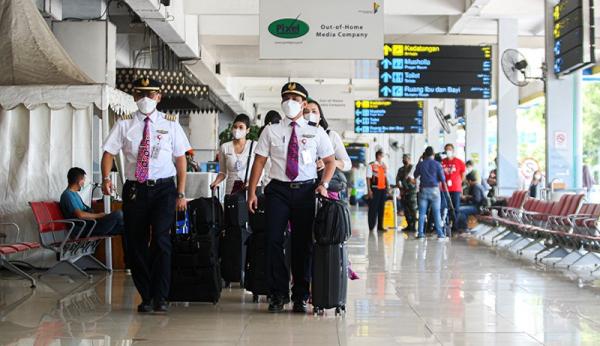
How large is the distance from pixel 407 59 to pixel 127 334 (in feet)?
45.0

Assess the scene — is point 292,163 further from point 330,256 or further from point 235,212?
point 235,212

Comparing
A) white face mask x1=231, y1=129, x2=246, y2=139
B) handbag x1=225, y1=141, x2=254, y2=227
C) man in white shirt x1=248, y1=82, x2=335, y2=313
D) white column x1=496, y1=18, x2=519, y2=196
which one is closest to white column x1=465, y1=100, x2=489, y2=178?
white column x1=496, y1=18, x2=519, y2=196

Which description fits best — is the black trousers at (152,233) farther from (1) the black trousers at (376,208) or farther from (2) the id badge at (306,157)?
(1) the black trousers at (376,208)

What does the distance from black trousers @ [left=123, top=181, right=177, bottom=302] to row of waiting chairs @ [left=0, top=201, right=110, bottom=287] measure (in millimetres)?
2322

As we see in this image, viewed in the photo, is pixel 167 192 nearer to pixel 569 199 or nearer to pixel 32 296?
pixel 32 296

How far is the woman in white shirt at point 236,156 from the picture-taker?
9227 millimetres

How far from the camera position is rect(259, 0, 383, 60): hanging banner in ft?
43.6

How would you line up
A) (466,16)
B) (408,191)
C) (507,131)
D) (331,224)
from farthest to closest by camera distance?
(408,191)
(507,131)
(466,16)
(331,224)

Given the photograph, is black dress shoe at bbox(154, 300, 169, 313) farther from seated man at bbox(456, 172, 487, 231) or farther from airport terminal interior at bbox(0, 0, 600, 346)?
seated man at bbox(456, 172, 487, 231)

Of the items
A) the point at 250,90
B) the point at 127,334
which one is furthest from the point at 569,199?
the point at 250,90

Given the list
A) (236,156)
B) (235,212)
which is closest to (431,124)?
(236,156)

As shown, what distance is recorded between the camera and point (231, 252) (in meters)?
8.19

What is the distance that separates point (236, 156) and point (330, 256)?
243 centimetres

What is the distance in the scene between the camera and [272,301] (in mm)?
7453
